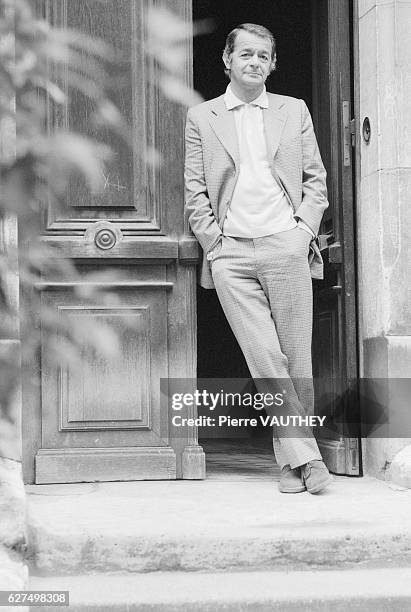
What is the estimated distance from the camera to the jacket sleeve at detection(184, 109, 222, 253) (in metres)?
4.15

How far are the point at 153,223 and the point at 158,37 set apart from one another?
370 cm

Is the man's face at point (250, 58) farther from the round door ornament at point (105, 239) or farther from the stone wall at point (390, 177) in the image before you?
the round door ornament at point (105, 239)

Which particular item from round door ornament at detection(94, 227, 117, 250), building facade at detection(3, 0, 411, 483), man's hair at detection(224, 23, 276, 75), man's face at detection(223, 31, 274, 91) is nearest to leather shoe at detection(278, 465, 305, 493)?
building facade at detection(3, 0, 411, 483)

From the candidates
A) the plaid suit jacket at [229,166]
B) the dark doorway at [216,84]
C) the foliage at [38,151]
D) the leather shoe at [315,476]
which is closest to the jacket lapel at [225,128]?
the plaid suit jacket at [229,166]

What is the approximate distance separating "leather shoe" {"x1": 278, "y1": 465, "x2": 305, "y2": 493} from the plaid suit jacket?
2.96 feet

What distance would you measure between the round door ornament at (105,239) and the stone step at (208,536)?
120cm

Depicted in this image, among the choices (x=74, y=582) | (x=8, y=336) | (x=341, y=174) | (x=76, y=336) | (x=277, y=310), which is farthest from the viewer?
(x=341, y=174)

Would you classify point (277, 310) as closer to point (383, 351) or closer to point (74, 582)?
point (383, 351)

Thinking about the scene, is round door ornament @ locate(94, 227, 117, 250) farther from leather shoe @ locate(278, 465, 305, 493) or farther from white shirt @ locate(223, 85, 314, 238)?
leather shoe @ locate(278, 465, 305, 493)

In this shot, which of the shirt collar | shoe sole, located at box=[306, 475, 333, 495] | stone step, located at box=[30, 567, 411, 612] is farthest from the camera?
the shirt collar

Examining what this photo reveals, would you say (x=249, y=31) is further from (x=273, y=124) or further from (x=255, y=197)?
(x=255, y=197)

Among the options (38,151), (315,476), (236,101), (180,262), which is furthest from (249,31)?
(38,151)

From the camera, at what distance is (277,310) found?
413 centimetres

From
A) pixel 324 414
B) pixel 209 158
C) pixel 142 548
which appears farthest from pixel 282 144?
pixel 142 548
